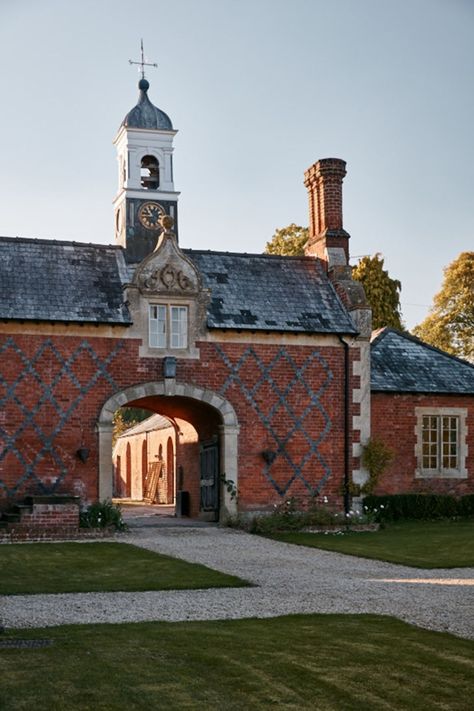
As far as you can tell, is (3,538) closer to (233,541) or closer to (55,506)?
(55,506)

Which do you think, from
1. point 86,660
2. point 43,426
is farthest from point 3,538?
point 86,660

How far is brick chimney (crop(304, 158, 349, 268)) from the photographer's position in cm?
2714

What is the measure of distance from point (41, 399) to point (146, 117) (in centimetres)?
883

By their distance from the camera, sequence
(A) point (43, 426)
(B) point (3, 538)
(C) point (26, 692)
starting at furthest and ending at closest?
(A) point (43, 426) < (B) point (3, 538) < (C) point (26, 692)

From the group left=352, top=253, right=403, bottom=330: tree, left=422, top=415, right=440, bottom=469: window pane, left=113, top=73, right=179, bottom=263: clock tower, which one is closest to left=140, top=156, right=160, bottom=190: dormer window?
left=113, top=73, right=179, bottom=263: clock tower

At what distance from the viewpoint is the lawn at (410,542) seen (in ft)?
56.4

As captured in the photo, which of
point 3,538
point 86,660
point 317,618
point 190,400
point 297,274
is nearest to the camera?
point 86,660

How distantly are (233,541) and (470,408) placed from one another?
9286mm

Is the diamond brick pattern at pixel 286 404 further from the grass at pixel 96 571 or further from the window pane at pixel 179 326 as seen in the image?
the grass at pixel 96 571

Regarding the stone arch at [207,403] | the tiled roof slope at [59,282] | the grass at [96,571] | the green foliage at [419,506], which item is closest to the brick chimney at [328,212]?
the stone arch at [207,403]

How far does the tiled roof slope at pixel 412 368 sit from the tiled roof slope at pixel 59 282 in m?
7.06

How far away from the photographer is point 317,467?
25000mm

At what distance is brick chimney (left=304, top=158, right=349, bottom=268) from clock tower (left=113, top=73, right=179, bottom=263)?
3736 millimetres

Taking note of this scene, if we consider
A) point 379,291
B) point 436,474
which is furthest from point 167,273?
point 379,291
